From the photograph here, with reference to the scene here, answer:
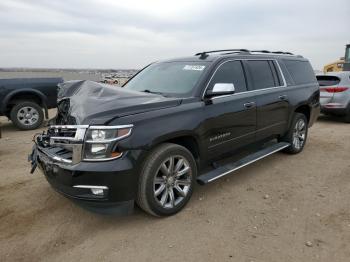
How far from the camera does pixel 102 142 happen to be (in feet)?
9.68

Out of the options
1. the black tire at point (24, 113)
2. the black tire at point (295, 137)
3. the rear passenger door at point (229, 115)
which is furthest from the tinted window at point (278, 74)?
the black tire at point (24, 113)

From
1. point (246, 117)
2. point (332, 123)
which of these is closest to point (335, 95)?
point (332, 123)

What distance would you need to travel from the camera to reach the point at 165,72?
450cm

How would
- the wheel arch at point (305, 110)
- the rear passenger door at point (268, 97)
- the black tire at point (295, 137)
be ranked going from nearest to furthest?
1. the rear passenger door at point (268, 97)
2. the black tire at point (295, 137)
3. the wheel arch at point (305, 110)

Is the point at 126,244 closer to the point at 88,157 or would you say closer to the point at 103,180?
the point at 103,180

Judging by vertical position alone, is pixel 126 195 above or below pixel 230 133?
below

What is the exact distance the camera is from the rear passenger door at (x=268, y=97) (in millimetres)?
4664

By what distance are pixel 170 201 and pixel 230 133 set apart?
1260 millimetres

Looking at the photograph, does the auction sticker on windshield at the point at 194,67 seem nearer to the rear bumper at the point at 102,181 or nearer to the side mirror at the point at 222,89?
the side mirror at the point at 222,89

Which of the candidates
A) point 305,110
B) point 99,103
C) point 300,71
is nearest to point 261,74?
point 300,71

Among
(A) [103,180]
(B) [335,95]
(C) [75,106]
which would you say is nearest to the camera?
(A) [103,180]

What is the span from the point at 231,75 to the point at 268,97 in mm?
866

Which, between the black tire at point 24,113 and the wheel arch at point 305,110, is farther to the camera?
the black tire at point 24,113

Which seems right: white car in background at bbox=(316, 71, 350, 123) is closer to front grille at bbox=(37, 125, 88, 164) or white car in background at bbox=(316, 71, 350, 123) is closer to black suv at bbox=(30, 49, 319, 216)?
black suv at bbox=(30, 49, 319, 216)
